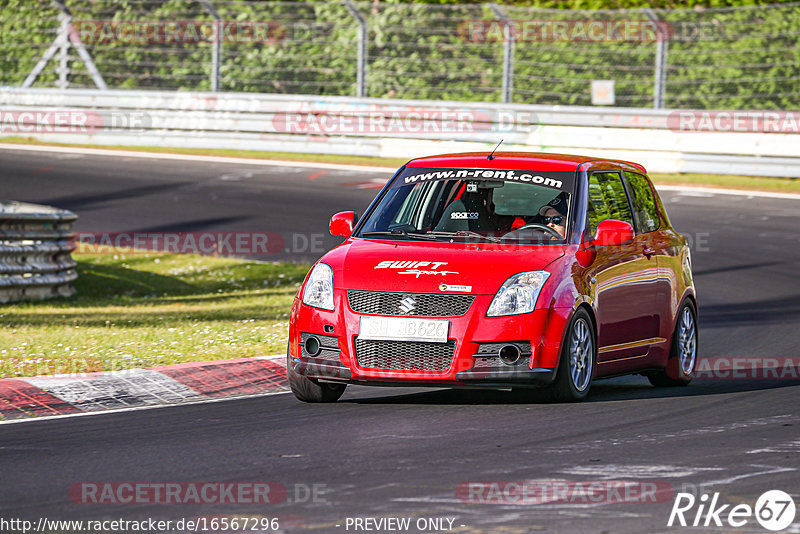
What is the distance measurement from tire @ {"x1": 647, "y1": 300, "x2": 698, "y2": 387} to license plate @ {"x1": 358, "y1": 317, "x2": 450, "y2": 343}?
2.39 m

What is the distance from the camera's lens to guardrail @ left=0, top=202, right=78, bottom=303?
14.5 metres

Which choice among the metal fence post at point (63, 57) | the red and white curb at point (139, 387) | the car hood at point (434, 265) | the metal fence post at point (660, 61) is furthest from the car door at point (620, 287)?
the metal fence post at point (63, 57)

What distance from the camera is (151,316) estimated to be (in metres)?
13.5

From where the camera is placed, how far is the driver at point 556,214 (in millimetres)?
8898

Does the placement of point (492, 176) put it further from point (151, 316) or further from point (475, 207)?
point (151, 316)

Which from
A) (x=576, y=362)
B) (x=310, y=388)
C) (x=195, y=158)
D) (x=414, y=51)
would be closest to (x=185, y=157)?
(x=195, y=158)

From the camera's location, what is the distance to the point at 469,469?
256 inches

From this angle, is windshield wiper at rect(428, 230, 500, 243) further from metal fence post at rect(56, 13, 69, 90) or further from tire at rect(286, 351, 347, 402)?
metal fence post at rect(56, 13, 69, 90)

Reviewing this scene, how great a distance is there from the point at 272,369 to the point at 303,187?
Answer: 13435 millimetres

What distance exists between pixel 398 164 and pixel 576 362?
17.7 metres

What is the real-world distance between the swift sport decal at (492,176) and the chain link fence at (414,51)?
15.7 m

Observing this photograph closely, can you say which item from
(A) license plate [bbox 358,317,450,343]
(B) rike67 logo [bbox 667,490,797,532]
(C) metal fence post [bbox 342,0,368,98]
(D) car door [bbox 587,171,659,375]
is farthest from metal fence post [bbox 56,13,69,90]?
(B) rike67 logo [bbox 667,490,797,532]

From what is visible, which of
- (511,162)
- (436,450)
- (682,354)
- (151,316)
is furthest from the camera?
(151,316)

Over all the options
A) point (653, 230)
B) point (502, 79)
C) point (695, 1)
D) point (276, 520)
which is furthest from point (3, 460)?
point (695, 1)
